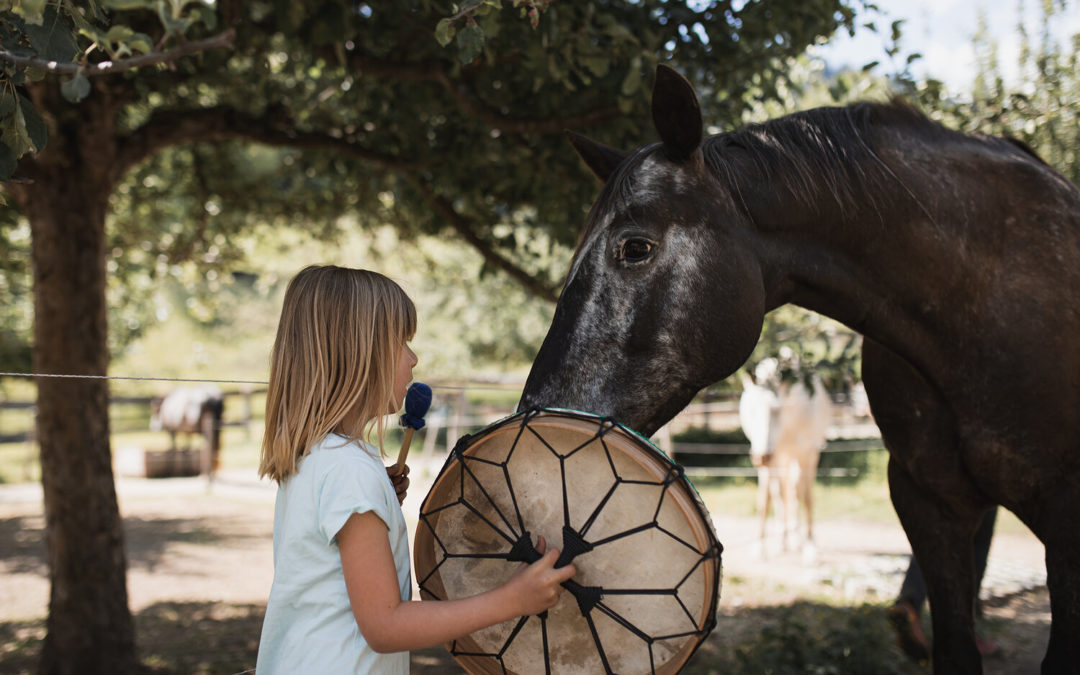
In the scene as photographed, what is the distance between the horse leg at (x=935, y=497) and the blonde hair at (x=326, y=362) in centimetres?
146

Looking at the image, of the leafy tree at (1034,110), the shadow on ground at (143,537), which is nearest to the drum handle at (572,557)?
the leafy tree at (1034,110)

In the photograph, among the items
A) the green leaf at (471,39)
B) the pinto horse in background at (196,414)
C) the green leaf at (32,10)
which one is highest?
A: the green leaf at (471,39)

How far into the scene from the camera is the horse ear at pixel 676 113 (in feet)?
6.06

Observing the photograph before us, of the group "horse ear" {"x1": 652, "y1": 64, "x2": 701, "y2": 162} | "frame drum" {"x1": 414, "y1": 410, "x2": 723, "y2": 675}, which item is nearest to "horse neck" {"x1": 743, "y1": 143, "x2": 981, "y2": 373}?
"horse ear" {"x1": 652, "y1": 64, "x2": 701, "y2": 162}

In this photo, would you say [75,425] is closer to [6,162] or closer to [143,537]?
[6,162]

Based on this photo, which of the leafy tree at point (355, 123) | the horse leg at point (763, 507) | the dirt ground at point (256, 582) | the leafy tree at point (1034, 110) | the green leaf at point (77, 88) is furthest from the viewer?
the horse leg at point (763, 507)

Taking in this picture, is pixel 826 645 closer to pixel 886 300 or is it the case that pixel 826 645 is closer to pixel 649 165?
pixel 886 300

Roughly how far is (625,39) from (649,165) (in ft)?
4.58

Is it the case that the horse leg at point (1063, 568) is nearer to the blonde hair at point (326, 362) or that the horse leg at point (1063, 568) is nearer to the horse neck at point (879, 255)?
the horse neck at point (879, 255)

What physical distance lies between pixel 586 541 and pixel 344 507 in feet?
1.50

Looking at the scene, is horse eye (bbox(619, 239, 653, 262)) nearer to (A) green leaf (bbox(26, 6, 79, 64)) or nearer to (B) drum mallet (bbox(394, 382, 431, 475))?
(B) drum mallet (bbox(394, 382, 431, 475))

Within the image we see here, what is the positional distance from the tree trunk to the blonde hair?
9.76 feet

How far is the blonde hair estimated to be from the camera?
152 cm

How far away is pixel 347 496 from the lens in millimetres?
1392
